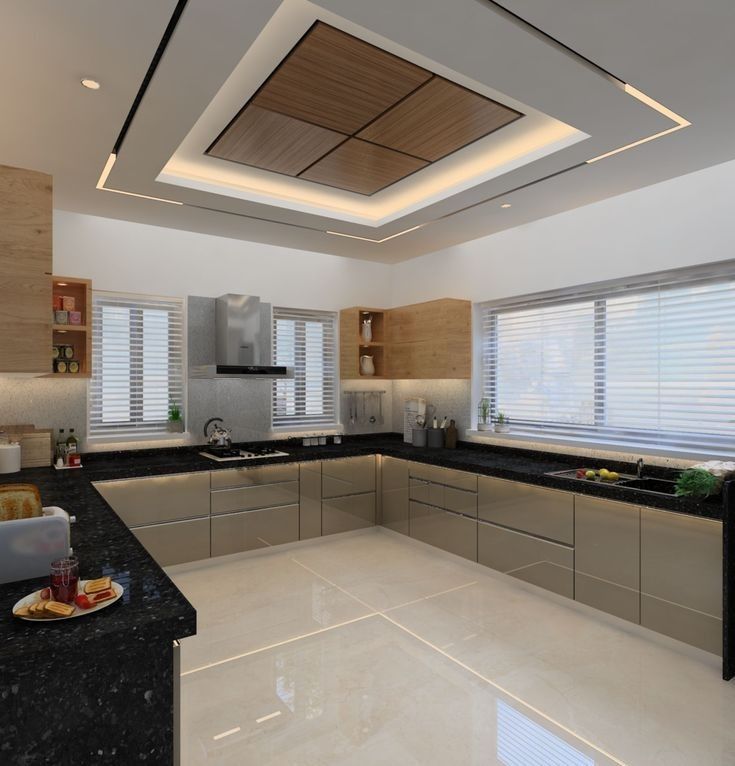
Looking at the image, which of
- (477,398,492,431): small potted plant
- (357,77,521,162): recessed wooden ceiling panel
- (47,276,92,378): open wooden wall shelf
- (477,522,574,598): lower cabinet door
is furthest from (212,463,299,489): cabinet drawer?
(357,77,521,162): recessed wooden ceiling panel

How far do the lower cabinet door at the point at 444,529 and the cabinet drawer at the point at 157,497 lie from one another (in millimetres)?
1775

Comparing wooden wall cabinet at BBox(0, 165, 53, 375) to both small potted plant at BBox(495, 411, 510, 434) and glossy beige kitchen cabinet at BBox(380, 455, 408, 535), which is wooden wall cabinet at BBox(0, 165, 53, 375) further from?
small potted plant at BBox(495, 411, 510, 434)

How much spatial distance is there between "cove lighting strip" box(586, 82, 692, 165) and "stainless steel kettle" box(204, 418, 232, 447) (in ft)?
11.5

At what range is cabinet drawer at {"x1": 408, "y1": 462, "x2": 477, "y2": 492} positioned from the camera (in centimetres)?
416

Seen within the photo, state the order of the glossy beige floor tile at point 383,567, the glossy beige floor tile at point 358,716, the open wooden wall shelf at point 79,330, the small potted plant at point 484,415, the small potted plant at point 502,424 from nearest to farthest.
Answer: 1. the glossy beige floor tile at point 358,716
2. the glossy beige floor tile at point 383,567
3. the open wooden wall shelf at point 79,330
4. the small potted plant at point 502,424
5. the small potted plant at point 484,415

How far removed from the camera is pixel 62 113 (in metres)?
2.55

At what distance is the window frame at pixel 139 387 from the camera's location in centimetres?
434

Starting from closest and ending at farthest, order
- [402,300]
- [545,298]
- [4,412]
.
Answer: [4,412], [545,298], [402,300]

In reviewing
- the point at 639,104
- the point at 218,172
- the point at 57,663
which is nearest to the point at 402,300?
the point at 218,172

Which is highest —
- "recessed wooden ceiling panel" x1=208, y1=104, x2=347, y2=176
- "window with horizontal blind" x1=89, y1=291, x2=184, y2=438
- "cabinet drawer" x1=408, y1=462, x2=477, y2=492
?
"recessed wooden ceiling panel" x1=208, y1=104, x2=347, y2=176

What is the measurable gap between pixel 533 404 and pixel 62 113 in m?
3.79

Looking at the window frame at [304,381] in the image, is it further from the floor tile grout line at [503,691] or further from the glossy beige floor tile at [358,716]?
the glossy beige floor tile at [358,716]

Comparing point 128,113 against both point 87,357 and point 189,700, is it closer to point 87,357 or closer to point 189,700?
point 87,357

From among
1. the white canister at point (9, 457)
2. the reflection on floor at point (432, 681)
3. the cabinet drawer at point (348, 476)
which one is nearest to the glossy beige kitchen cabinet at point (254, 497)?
the cabinet drawer at point (348, 476)
